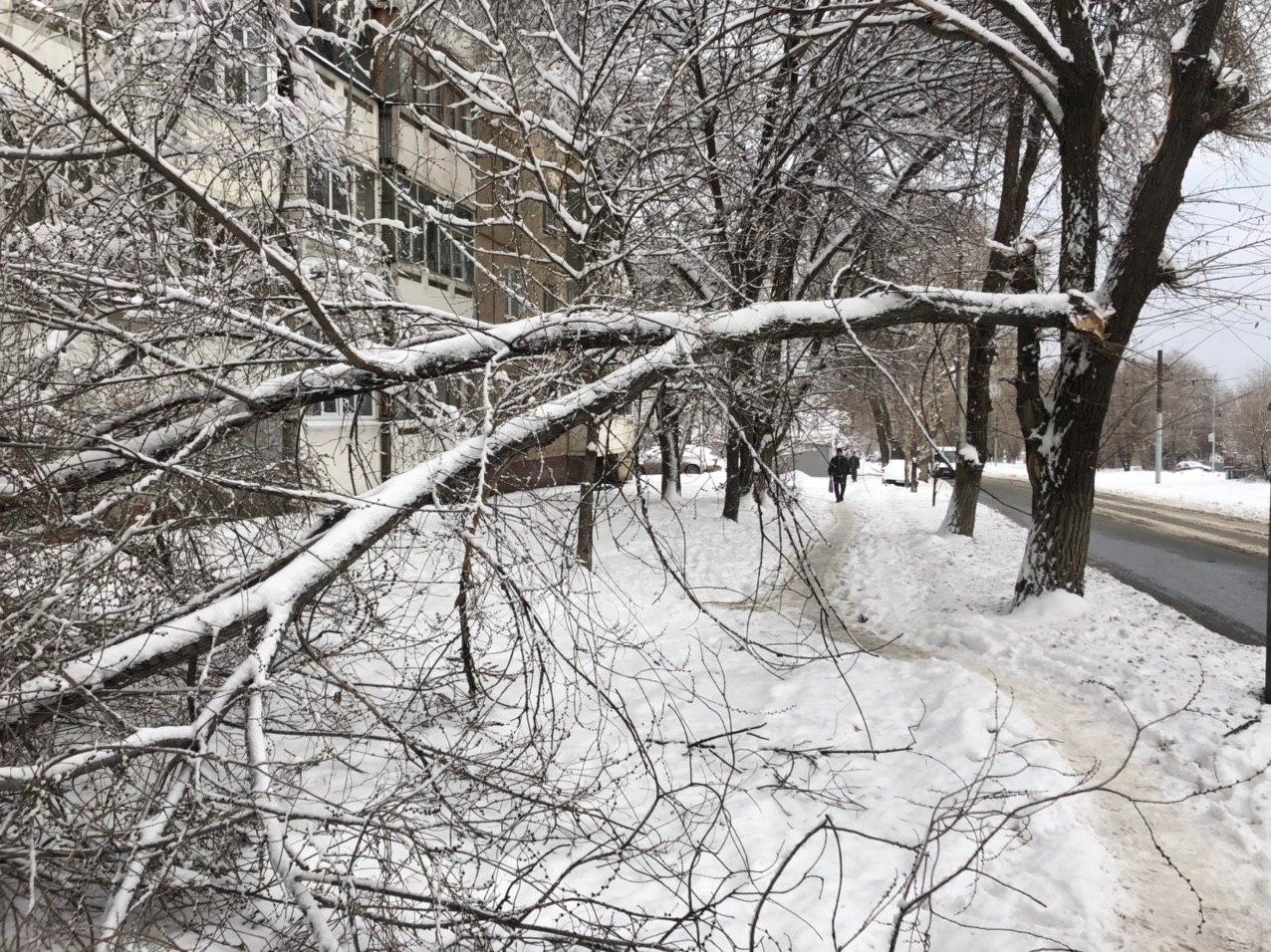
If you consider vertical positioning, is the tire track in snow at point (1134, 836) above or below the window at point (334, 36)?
below

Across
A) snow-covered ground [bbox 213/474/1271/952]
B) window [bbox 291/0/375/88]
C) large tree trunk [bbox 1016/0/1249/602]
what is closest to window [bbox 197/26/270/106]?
window [bbox 291/0/375/88]

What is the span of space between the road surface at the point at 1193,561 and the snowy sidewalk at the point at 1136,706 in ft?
3.51

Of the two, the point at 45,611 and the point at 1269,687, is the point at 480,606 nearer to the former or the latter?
the point at 45,611

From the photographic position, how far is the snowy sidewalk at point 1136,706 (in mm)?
3896

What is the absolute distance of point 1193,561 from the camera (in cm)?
1430

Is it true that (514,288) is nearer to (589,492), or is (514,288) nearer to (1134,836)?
(589,492)

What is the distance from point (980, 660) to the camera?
291 inches

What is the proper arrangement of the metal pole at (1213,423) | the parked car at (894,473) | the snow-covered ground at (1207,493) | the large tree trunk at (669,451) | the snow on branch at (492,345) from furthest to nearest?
the metal pole at (1213,423)
the parked car at (894,473)
the snow-covered ground at (1207,493)
the large tree trunk at (669,451)
the snow on branch at (492,345)

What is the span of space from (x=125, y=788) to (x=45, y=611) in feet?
2.49

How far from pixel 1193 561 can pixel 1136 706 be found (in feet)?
33.8

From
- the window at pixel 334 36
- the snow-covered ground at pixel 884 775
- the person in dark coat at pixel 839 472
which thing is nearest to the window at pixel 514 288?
the window at pixel 334 36

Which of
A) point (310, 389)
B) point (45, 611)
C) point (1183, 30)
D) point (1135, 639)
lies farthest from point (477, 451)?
point (1183, 30)

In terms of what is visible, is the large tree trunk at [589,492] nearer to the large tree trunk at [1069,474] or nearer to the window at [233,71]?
the window at [233,71]

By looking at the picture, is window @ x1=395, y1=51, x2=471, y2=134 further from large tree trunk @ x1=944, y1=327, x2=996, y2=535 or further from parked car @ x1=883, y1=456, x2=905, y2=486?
parked car @ x1=883, y1=456, x2=905, y2=486
